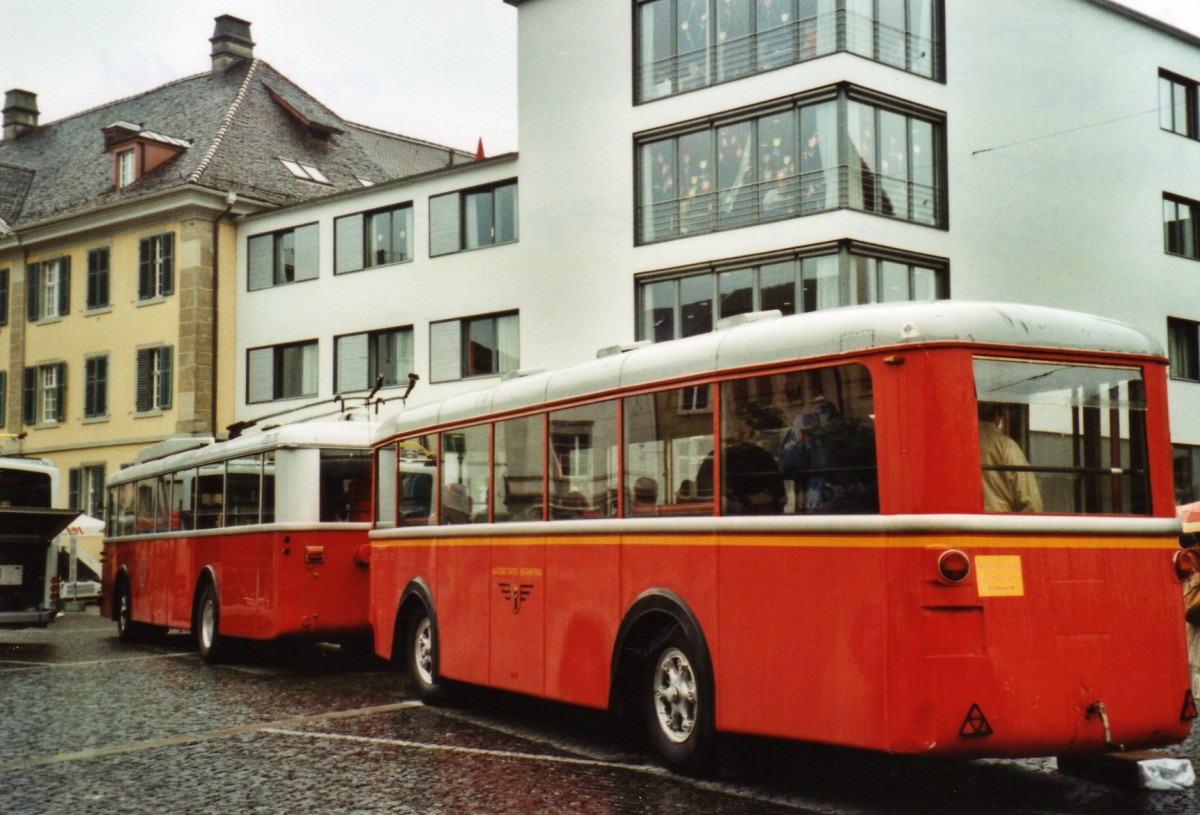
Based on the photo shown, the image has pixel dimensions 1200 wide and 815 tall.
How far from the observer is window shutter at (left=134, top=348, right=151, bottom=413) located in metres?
42.9

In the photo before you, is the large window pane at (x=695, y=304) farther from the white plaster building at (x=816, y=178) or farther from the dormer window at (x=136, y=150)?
the dormer window at (x=136, y=150)

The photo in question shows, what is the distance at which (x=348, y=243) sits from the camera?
3872 centimetres

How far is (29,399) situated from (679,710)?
4275 centimetres

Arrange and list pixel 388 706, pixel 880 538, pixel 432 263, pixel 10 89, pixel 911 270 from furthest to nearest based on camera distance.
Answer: pixel 10 89 → pixel 432 263 → pixel 911 270 → pixel 388 706 → pixel 880 538

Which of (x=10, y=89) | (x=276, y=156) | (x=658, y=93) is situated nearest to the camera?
(x=658, y=93)

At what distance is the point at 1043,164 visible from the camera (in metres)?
32.0

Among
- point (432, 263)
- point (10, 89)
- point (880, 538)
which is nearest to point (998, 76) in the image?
point (432, 263)

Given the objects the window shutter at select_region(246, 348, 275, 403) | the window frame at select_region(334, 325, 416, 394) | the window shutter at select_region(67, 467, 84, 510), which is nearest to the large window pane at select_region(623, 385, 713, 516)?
the window frame at select_region(334, 325, 416, 394)

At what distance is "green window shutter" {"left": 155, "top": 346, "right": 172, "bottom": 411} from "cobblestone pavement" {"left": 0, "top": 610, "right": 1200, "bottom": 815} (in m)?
29.3

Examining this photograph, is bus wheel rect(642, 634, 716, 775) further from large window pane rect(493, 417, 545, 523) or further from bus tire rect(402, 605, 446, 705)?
bus tire rect(402, 605, 446, 705)

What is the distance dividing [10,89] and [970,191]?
4026cm

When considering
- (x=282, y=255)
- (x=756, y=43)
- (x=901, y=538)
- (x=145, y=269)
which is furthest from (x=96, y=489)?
(x=901, y=538)

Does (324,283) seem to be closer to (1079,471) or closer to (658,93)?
(658,93)

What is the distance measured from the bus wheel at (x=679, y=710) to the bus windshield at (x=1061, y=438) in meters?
2.19
